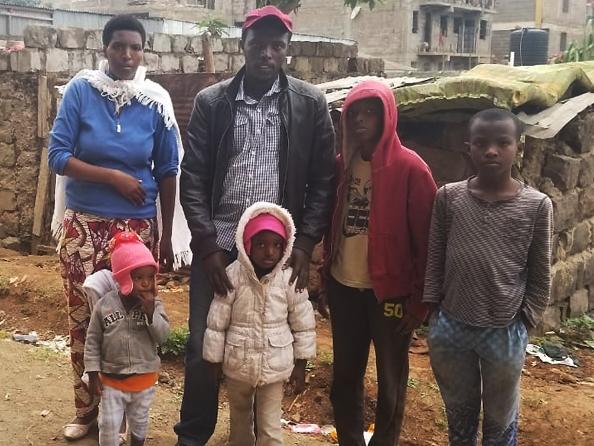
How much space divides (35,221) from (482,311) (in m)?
6.22

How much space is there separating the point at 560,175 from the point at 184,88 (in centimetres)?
348

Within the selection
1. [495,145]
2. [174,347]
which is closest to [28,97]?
[174,347]

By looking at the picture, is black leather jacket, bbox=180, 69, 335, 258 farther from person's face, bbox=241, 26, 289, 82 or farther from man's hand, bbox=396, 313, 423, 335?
man's hand, bbox=396, 313, 423, 335

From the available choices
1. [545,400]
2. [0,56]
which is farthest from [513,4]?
[545,400]

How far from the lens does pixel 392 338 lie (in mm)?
2779

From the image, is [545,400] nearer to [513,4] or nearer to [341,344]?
[341,344]

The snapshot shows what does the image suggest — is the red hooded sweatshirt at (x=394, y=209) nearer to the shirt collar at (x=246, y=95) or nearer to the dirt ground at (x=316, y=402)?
the shirt collar at (x=246, y=95)

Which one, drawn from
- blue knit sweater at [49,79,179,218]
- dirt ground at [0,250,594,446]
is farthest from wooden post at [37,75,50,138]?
blue knit sweater at [49,79,179,218]

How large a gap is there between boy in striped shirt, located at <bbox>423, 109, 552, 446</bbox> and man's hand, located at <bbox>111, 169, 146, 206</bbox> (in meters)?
1.31

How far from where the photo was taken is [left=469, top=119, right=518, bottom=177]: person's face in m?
2.49

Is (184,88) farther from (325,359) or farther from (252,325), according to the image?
(252,325)

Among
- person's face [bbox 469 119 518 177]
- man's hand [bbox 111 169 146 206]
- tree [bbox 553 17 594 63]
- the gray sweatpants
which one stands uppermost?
tree [bbox 553 17 594 63]

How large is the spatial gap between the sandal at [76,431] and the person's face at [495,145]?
2.28 m

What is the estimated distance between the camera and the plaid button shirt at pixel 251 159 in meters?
2.82
